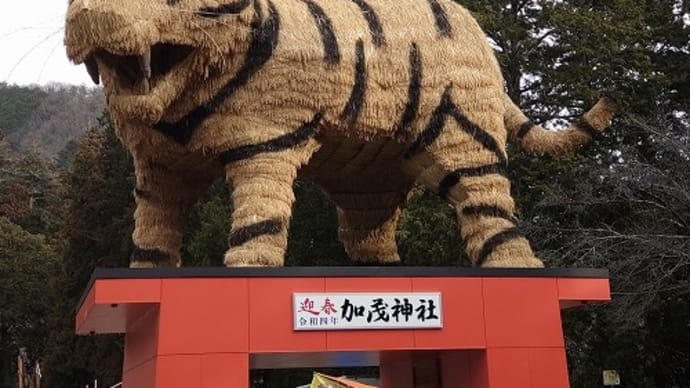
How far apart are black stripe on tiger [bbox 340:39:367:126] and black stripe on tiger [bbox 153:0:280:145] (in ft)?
2.02

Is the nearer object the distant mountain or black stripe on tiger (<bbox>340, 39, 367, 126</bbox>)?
black stripe on tiger (<bbox>340, 39, 367, 126</bbox>)

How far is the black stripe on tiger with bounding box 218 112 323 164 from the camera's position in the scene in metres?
5.75

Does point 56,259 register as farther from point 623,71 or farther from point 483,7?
point 623,71

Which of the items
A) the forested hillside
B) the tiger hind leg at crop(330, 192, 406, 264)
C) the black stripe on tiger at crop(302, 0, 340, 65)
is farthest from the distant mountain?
the black stripe on tiger at crop(302, 0, 340, 65)

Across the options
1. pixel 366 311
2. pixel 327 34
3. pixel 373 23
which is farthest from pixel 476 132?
pixel 366 311

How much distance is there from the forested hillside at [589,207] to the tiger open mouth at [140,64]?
20.5 ft

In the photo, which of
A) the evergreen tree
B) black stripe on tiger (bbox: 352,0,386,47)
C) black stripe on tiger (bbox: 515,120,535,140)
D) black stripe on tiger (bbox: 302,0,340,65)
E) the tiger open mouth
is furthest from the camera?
the evergreen tree

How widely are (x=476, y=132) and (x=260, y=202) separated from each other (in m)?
1.78

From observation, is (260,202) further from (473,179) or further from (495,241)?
(495,241)

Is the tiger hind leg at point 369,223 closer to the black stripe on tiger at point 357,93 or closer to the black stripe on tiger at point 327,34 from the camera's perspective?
the black stripe on tiger at point 357,93

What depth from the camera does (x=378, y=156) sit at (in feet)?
21.8

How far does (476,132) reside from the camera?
6387 mm

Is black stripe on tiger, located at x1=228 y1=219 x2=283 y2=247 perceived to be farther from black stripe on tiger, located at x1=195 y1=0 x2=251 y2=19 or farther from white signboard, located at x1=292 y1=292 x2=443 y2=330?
black stripe on tiger, located at x1=195 y1=0 x2=251 y2=19

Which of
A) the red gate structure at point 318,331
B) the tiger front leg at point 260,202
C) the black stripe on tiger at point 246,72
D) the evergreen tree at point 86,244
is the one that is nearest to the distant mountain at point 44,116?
the evergreen tree at point 86,244
